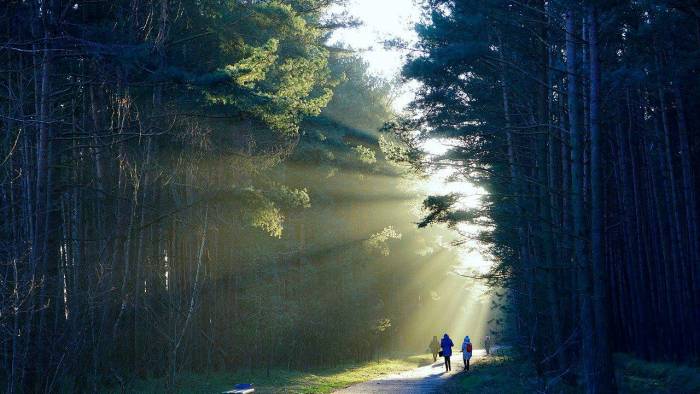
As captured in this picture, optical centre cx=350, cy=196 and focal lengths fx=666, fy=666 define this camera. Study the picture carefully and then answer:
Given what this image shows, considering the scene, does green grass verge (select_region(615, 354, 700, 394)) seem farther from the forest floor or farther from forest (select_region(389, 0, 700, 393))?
forest (select_region(389, 0, 700, 393))

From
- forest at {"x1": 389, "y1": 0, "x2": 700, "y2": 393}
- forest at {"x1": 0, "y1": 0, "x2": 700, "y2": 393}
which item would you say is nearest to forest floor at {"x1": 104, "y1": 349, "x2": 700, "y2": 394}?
forest at {"x1": 0, "y1": 0, "x2": 700, "y2": 393}

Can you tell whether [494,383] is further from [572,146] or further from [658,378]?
[572,146]

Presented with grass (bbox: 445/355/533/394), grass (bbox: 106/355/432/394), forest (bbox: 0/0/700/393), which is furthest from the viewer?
grass (bbox: 106/355/432/394)

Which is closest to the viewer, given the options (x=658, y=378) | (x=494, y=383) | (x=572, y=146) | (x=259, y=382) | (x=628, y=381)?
(x=572, y=146)

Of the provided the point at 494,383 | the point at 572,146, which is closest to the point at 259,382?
the point at 494,383

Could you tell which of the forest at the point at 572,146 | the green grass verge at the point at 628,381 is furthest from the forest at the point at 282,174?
the green grass verge at the point at 628,381

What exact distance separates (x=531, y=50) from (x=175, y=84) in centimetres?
929

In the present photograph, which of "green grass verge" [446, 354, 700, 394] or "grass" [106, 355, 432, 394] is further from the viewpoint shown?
"grass" [106, 355, 432, 394]

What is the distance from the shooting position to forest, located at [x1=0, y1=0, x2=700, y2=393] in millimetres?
11906

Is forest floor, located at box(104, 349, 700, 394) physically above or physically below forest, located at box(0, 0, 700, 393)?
below

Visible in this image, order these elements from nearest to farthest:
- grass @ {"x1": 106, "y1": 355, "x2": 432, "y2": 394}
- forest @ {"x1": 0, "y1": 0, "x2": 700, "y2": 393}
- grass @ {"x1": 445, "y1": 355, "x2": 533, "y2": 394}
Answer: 1. forest @ {"x1": 0, "y1": 0, "x2": 700, "y2": 393}
2. grass @ {"x1": 445, "y1": 355, "x2": 533, "y2": 394}
3. grass @ {"x1": 106, "y1": 355, "x2": 432, "y2": 394}

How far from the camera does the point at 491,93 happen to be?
20.4 m

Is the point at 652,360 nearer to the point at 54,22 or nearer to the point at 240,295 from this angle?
the point at 240,295

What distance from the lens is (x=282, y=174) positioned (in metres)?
29.6
